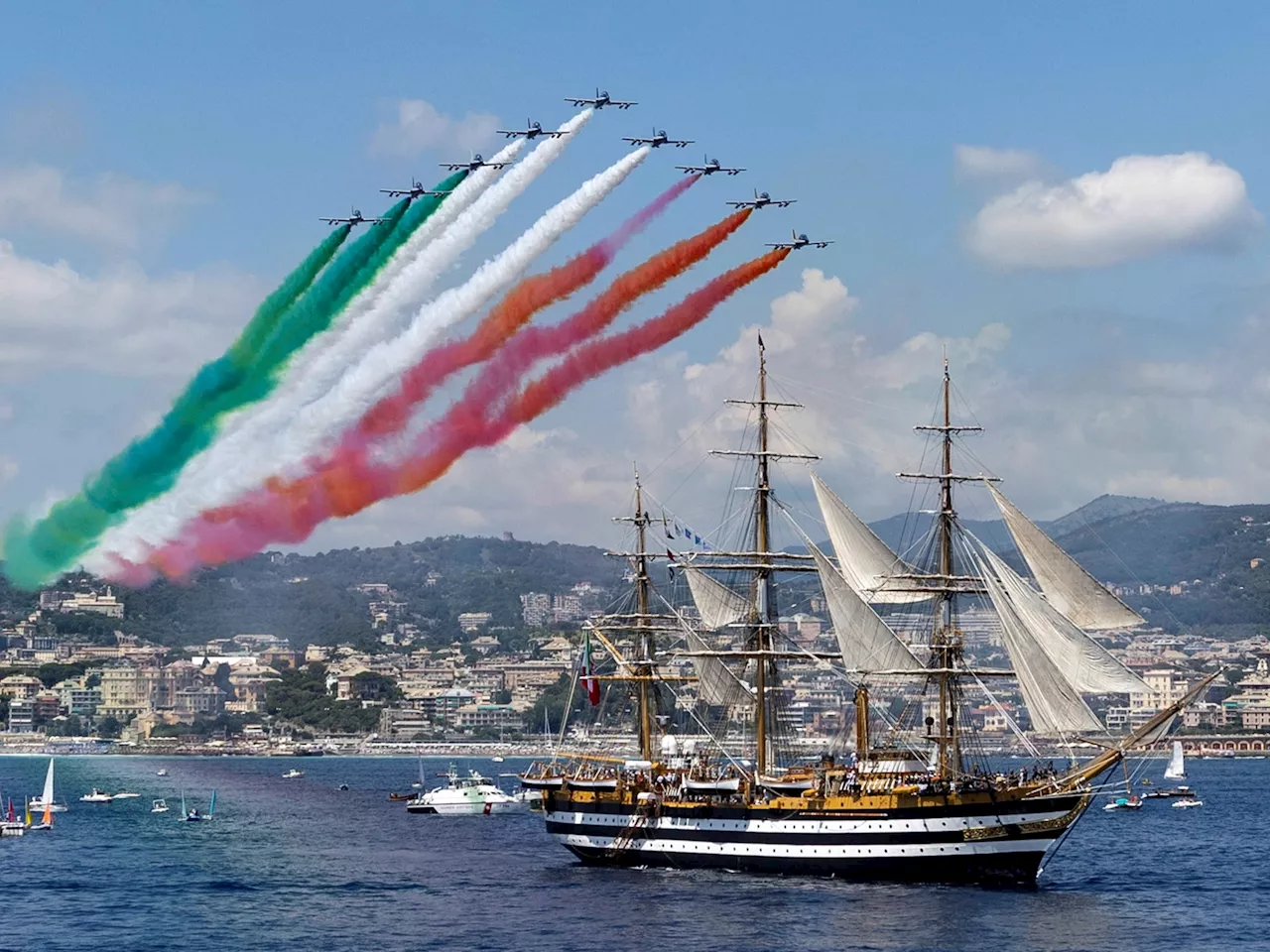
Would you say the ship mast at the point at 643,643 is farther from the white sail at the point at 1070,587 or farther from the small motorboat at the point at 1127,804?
the small motorboat at the point at 1127,804

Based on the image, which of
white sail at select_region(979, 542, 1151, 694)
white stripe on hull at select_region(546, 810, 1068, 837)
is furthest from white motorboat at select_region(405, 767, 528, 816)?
white sail at select_region(979, 542, 1151, 694)

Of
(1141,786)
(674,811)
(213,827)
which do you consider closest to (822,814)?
(674,811)

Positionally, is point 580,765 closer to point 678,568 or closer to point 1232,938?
point 678,568

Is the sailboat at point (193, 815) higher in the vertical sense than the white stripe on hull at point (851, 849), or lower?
lower

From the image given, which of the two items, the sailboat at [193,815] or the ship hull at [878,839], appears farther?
the sailboat at [193,815]

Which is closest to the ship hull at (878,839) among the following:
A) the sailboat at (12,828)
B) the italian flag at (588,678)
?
the italian flag at (588,678)

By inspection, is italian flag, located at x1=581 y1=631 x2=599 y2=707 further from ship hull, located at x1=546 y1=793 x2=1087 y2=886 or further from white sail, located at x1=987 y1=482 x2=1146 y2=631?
white sail, located at x1=987 y1=482 x2=1146 y2=631
